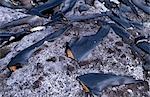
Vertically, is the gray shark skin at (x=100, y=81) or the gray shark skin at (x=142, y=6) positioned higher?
the gray shark skin at (x=142, y=6)

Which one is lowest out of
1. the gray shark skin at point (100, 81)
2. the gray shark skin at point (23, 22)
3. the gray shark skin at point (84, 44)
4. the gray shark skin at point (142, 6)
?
the gray shark skin at point (100, 81)

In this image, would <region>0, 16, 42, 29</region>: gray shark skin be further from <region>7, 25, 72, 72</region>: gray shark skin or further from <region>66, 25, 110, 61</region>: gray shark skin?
<region>66, 25, 110, 61</region>: gray shark skin

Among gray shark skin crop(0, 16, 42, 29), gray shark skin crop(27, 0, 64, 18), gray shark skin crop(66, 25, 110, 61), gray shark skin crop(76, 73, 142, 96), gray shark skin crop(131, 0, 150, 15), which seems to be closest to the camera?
gray shark skin crop(76, 73, 142, 96)

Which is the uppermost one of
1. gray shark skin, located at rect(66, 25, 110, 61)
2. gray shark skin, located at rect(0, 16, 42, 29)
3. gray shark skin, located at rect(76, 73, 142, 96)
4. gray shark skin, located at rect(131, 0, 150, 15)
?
gray shark skin, located at rect(0, 16, 42, 29)

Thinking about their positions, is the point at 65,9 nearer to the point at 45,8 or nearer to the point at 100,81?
the point at 45,8

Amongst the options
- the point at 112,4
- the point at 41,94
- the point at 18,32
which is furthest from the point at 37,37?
the point at 112,4

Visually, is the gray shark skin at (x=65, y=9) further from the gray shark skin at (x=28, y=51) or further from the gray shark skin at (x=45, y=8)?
the gray shark skin at (x=28, y=51)

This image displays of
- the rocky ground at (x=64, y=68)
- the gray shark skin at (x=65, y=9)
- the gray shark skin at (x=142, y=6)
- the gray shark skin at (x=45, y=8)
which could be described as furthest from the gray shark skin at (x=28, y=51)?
the gray shark skin at (x=142, y=6)

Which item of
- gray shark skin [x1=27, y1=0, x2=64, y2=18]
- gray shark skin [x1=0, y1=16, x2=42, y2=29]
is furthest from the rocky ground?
gray shark skin [x1=27, y1=0, x2=64, y2=18]
